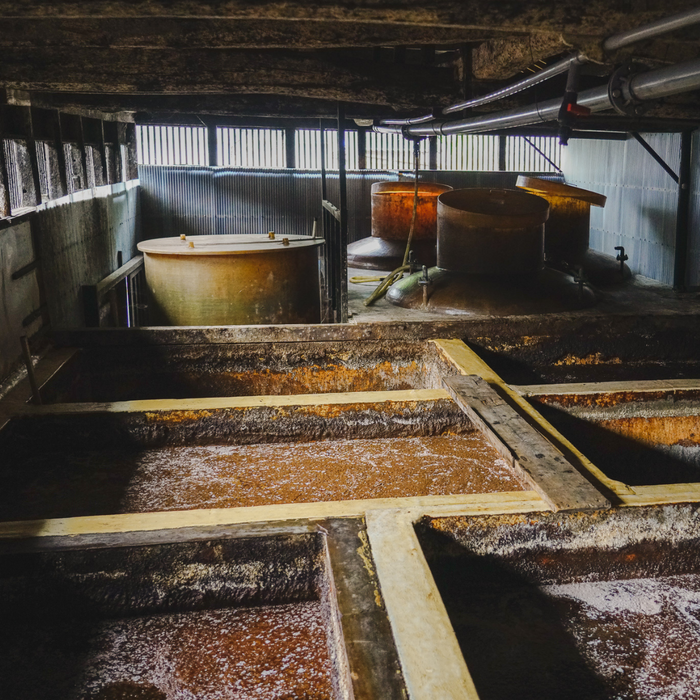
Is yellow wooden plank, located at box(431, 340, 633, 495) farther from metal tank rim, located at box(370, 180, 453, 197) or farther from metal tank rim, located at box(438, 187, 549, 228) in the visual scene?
metal tank rim, located at box(370, 180, 453, 197)

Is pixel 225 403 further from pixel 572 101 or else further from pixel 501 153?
pixel 501 153

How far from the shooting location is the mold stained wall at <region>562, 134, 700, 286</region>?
9.87 meters

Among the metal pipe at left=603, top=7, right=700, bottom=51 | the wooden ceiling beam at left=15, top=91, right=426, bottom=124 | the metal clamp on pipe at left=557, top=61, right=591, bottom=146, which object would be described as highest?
the wooden ceiling beam at left=15, top=91, right=426, bottom=124

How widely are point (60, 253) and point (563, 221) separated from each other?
6.45 meters

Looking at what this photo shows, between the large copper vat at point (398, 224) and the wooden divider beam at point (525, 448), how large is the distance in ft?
20.3

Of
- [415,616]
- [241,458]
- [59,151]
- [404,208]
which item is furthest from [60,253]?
[415,616]

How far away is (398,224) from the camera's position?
1120 centimetres

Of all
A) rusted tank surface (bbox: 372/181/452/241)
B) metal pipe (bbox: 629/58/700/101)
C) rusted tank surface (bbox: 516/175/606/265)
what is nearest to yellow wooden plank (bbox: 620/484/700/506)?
metal pipe (bbox: 629/58/700/101)

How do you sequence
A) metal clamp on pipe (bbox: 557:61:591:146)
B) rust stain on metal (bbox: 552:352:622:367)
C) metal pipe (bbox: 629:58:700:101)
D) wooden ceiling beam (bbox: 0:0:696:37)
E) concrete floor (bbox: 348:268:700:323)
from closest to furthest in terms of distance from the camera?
metal pipe (bbox: 629:58:700:101), wooden ceiling beam (bbox: 0:0:696:37), metal clamp on pipe (bbox: 557:61:591:146), rust stain on metal (bbox: 552:352:622:367), concrete floor (bbox: 348:268:700:323)

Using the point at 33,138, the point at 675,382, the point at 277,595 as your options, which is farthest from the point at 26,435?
the point at 675,382

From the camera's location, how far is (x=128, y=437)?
459cm

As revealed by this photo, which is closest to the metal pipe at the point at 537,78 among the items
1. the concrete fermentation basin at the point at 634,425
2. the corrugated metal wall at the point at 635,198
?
the concrete fermentation basin at the point at 634,425

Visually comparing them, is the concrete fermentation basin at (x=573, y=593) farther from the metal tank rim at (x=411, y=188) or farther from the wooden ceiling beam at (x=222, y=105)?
the metal tank rim at (x=411, y=188)

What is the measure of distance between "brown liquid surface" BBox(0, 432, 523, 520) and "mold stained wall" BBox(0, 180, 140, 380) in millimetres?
1401
